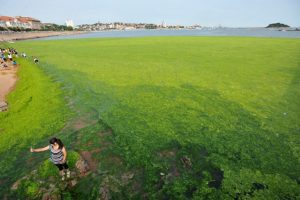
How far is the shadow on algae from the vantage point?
7.60 metres

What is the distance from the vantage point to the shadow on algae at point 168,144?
7.60 m

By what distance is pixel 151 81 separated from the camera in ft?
63.7

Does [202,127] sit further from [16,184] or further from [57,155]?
[16,184]

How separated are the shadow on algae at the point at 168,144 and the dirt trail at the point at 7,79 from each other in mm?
7961

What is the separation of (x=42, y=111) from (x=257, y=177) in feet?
40.2

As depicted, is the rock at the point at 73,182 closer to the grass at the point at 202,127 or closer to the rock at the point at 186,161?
the grass at the point at 202,127

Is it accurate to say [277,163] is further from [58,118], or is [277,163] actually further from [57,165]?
[58,118]

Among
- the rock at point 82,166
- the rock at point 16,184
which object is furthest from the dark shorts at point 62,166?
the rock at point 16,184

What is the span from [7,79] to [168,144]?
21132 mm

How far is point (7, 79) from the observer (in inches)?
910

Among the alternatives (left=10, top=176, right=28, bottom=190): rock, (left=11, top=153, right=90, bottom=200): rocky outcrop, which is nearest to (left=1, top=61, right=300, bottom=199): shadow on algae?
(left=11, top=153, right=90, bottom=200): rocky outcrop

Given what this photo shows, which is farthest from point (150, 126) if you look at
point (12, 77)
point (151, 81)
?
point (12, 77)

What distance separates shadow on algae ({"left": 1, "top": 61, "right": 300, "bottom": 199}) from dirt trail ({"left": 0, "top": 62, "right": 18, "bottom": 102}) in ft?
26.1

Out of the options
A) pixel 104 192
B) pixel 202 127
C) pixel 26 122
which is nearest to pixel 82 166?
pixel 104 192
